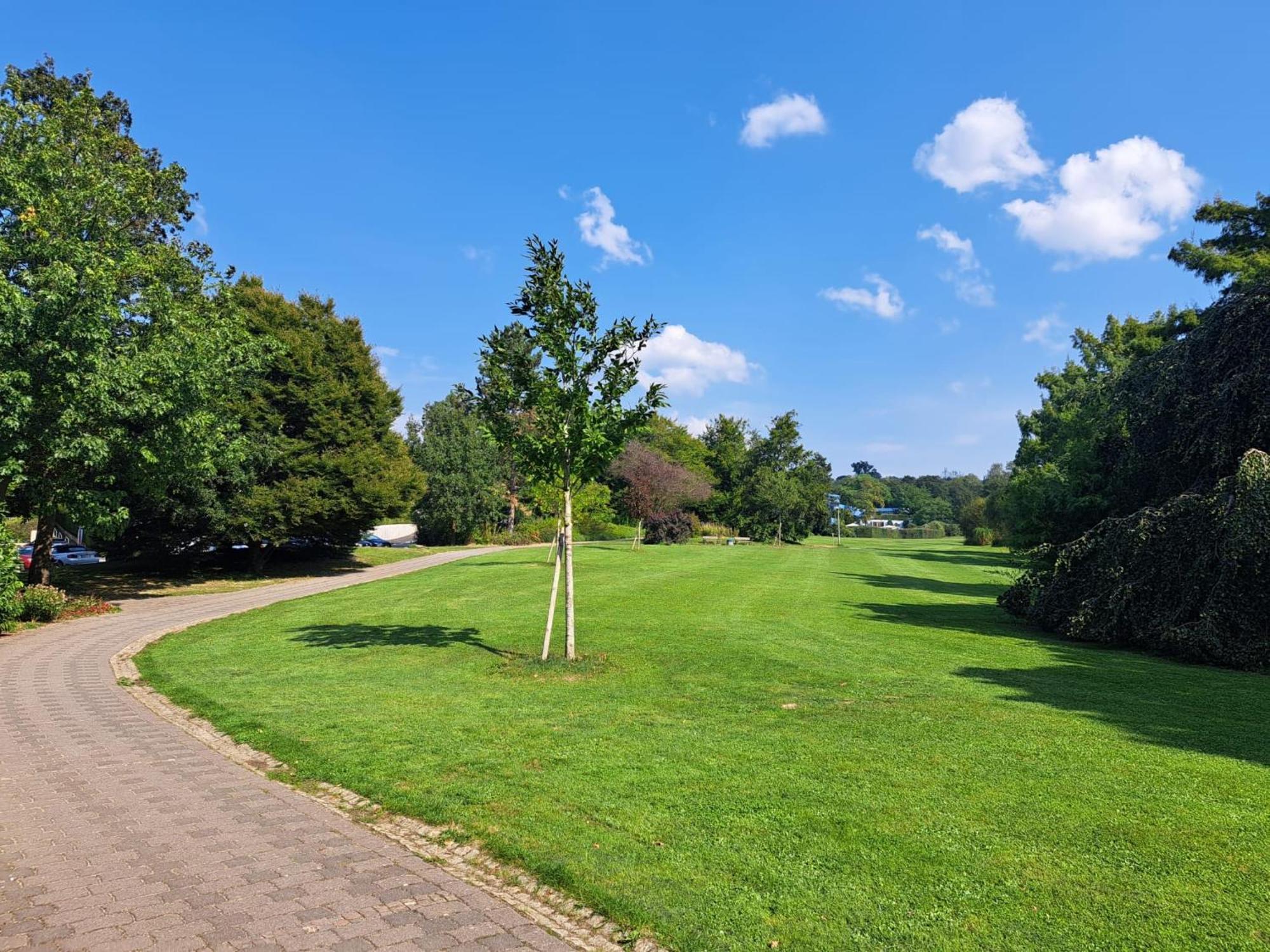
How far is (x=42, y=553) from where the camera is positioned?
59.0 feet

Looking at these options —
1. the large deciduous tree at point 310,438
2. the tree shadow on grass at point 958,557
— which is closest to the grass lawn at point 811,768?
the large deciduous tree at point 310,438

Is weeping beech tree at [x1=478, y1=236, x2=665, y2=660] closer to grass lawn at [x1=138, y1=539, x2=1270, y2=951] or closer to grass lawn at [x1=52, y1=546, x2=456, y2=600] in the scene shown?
grass lawn at [x1=138, y1=539, x2=1270, y2=951]

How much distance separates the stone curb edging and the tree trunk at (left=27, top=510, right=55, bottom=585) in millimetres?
15634

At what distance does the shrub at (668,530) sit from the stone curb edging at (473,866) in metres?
38.3

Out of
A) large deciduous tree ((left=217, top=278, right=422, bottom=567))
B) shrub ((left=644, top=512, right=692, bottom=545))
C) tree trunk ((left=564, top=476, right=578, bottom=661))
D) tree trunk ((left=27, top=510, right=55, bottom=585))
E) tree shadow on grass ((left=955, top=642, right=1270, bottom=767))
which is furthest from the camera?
shrub ((left=644, top=512, right=692, bottom=545))

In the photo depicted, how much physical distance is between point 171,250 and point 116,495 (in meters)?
7.28

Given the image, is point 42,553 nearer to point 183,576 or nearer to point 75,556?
point 183,576

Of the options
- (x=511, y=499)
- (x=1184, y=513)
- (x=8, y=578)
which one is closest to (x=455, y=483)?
(x=511, y=499)

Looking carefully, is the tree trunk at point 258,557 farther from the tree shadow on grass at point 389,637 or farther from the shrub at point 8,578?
the tree shadow on grass at point 389,637

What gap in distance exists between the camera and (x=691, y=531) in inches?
1951

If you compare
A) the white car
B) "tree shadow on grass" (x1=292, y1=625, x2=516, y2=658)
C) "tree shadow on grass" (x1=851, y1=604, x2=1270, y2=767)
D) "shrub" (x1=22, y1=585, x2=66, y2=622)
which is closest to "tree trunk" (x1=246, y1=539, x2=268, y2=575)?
the white car

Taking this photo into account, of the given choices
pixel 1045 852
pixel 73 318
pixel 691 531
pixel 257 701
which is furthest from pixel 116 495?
pixel 691 531

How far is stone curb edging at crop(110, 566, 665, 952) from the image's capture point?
3242mm

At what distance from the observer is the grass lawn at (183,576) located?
70.2 ft
